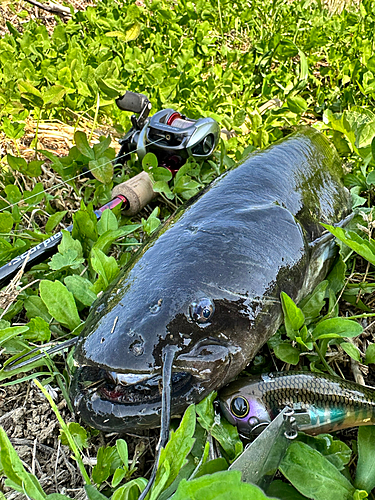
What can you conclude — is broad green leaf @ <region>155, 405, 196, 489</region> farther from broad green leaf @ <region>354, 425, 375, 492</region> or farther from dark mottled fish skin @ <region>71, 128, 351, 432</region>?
broad green leaf @ <region>354, 425, 375, 492</region>

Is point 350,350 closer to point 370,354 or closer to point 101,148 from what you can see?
point 370,354

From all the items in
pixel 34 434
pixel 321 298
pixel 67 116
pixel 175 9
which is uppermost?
pixel 175 9

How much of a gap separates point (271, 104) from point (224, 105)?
1.62 ft

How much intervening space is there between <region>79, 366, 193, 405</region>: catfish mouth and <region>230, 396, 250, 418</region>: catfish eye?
191 millimetres

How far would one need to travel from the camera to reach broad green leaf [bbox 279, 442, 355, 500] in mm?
1442

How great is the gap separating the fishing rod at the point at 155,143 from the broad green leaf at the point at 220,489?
1.81m

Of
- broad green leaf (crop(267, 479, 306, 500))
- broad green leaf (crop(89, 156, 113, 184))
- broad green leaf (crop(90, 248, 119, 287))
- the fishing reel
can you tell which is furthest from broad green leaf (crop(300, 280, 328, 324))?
broad green leaf (crop(89, 156, 113, 184))

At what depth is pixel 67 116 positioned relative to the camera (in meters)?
3.90

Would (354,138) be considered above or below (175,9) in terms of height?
below

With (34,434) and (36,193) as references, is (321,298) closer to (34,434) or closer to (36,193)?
(34,434)

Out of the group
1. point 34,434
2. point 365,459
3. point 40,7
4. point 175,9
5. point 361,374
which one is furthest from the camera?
point 40,7

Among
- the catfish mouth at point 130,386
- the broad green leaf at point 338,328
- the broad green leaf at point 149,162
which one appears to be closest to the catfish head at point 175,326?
the catfish mouth at point 130,386

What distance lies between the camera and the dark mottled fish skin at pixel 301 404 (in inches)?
61.4

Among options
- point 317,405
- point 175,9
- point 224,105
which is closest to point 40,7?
point 175,9
